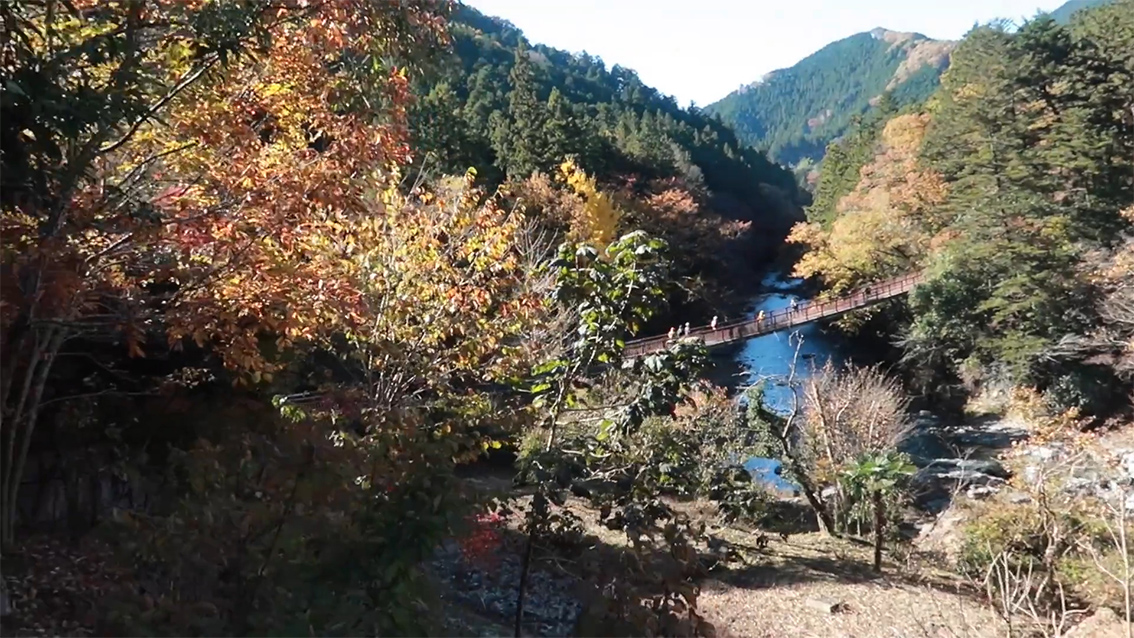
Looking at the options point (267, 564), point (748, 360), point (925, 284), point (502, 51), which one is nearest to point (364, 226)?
point (267, 564)

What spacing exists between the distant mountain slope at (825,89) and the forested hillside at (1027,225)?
104 metres

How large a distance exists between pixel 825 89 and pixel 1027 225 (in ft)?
505

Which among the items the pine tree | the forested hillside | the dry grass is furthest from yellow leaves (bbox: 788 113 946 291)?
the dry grass

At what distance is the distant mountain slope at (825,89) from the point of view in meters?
135

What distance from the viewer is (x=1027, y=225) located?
1922cm

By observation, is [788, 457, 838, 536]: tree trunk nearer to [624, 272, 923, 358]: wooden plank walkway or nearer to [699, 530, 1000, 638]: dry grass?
[699, 530, 1000, 638]: dry grass

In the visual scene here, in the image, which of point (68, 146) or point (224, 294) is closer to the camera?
point (68, 146)

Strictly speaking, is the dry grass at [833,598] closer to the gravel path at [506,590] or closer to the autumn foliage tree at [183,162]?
the gravel path at [506,590]

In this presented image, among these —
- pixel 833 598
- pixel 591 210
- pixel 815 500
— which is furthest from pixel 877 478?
pixel 591 210

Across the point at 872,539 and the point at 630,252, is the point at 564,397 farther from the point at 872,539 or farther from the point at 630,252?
the point at 872,539

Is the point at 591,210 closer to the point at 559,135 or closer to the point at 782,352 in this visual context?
the point at 559,135

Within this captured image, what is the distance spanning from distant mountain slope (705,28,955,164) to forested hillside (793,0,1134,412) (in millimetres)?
104205

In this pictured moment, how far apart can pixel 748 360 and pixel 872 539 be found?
1397cm

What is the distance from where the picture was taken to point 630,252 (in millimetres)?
4180
